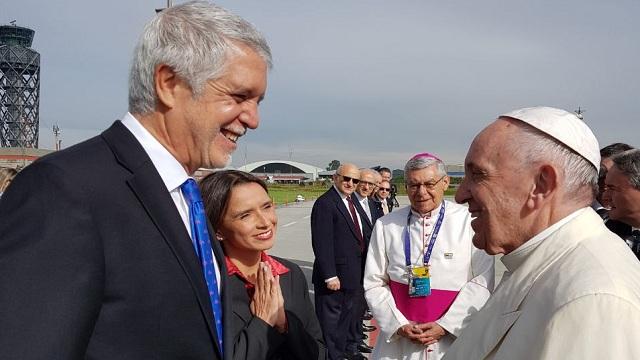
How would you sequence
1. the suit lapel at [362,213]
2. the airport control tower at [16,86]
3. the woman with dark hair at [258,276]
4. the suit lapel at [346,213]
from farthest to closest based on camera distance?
the airport control tower at [16,86] → the suit lapel at [362,213] → the suit lapel at [346,213] → the woman with dark hair at [258,276]

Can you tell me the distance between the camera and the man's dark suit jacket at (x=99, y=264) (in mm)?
1069

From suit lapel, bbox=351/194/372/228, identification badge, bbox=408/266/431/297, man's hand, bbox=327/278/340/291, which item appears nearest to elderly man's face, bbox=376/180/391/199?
suit lapel, bbox=351/194/372/228

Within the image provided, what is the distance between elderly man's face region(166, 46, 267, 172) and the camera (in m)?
1.52

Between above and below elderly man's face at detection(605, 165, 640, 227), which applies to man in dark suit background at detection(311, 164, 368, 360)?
below

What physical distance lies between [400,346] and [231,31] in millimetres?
2942

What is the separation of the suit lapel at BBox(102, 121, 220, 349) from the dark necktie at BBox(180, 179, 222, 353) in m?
0.09

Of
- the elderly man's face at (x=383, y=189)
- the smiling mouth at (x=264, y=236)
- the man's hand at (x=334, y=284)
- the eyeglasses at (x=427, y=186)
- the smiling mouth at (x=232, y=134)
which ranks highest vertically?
the smiling mouth at (x=232, y=134)

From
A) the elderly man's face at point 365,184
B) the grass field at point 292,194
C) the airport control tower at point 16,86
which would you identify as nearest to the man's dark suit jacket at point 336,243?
the elderly man's face at point 365,184

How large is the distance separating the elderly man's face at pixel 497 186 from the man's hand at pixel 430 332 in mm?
1849

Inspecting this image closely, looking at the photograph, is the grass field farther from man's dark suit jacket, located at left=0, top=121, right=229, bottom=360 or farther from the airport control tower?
the airport control tower

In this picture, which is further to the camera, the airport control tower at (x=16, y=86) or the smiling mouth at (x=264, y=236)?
the airport control tower at (x=16, y=86)

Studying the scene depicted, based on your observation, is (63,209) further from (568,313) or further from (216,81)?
(568,313)

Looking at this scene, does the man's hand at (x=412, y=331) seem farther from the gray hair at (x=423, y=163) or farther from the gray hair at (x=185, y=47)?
the gray hair at (x=185, y=47)

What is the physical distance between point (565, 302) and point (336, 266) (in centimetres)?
523
